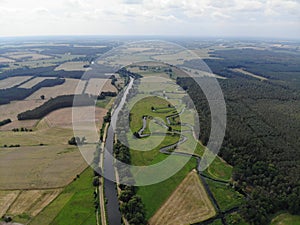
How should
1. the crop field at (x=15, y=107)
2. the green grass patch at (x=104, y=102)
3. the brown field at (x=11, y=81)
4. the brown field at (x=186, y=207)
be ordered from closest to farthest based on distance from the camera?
1. the brown field at (x=186, y=207)
2. the crop field at (x=15, y=107)
3. the green grass patch at (x=104, y=102)
4. the brown field at (x=11, y=81)

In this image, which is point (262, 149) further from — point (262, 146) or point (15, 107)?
point (15, 107)

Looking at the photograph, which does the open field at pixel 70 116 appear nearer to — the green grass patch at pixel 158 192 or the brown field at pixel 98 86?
the brown field at pixel 98 86

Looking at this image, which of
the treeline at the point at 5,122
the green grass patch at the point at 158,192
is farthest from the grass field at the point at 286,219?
the treeline at the point at 5,122

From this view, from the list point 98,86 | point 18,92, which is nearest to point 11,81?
point 18,92

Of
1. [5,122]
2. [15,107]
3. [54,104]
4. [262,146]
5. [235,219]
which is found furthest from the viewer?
[15,107]

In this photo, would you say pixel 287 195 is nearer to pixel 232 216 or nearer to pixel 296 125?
pixel 232 216

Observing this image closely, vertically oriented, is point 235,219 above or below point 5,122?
below
